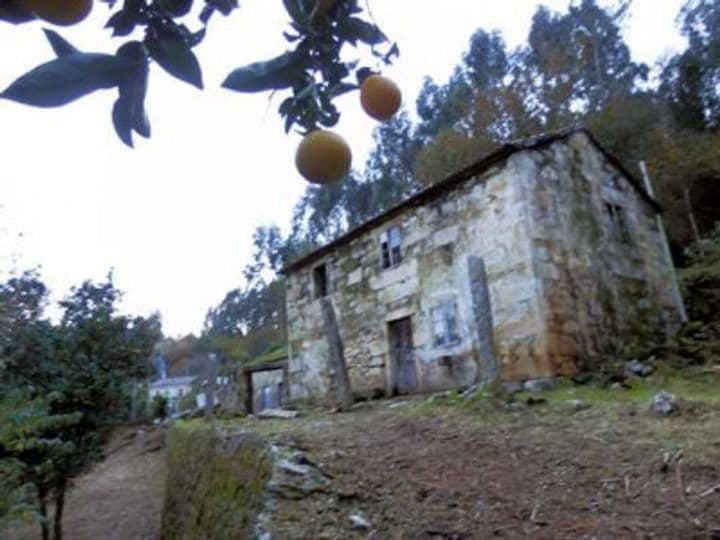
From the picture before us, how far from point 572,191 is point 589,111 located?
38.6 feet

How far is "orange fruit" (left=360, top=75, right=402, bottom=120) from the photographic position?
51.2 inches

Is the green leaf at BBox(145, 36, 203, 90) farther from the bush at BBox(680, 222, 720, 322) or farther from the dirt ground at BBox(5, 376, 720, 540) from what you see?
the bush at BBox(680, 222, 720, 322)

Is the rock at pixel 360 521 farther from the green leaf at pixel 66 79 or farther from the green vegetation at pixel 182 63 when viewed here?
the green leaf at pixel 66 79

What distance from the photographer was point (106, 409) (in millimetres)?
7742

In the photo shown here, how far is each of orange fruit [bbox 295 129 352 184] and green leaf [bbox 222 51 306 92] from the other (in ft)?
0.42

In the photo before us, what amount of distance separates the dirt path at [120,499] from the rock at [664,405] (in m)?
5.69

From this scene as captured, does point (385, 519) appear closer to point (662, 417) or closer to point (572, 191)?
point (662, 417)

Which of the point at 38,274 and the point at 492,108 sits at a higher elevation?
the point at 492,108

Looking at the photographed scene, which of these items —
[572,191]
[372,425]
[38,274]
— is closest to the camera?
[372,425]

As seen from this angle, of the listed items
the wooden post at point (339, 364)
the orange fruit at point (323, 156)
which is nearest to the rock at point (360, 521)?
the orange fruit at point (323, 156)

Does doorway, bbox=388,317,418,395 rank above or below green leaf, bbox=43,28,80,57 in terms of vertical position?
above

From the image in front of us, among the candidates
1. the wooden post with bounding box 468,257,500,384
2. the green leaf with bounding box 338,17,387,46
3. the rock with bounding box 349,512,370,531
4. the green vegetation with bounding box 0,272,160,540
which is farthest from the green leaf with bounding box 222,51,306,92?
the green vegetation with bounding box 0,272,160,540

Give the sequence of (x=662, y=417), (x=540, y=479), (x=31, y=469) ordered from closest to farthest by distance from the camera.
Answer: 1. (x=540, y=479)
2. (x=662, y=417)
3. (x=31, y=469)

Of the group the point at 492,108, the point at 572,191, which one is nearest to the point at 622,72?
the point at 492,108
